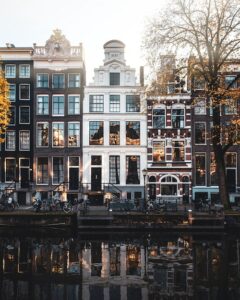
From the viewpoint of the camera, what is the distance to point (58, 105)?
161 feet

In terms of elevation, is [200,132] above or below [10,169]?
above

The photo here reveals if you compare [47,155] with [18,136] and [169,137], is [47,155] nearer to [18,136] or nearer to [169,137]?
[18,136]

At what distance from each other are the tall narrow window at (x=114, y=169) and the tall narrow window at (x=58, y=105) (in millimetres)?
6974

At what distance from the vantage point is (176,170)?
4731 centimetres

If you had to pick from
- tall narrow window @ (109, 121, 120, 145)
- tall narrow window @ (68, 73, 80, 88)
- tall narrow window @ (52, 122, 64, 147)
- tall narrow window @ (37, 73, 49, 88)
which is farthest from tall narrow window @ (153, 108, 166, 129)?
tall narrow window @ (37, 73, 49, 88)

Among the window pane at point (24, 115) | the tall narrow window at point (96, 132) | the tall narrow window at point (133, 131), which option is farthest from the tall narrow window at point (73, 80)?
the tall narrow window at point (133, 131)

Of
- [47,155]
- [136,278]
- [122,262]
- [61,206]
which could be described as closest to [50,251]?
[122,262]

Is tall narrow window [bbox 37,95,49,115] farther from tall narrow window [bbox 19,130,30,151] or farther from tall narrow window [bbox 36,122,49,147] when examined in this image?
tall narrow window [bbox 19,130,30,151]

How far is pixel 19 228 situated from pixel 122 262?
13069 mm

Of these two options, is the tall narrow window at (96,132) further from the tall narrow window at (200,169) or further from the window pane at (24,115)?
the tall narrow window at (200,169)

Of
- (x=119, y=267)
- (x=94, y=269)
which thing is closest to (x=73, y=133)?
(x=119, y=267)

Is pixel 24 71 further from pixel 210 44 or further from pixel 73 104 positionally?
pixel 210 44

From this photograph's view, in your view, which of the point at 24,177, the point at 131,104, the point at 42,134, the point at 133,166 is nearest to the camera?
the point at 133,166

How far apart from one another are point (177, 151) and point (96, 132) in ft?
27.3
